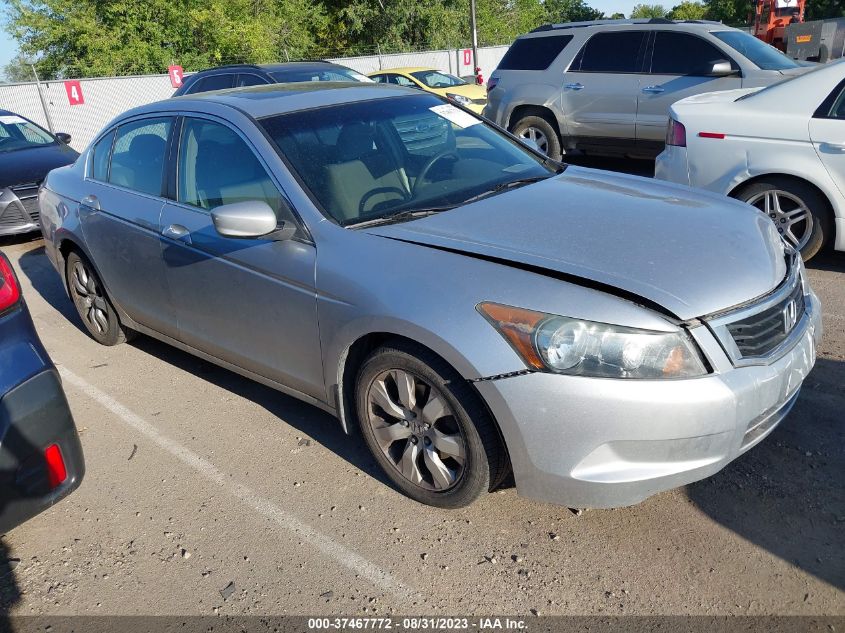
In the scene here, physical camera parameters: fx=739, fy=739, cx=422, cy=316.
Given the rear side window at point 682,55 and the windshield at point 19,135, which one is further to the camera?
the windshield at point 19,135

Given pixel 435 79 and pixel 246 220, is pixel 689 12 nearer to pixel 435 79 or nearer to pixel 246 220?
pixel 435 79

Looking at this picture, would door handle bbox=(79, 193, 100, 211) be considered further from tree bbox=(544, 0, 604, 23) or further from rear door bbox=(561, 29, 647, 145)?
tree bbox=(544, 0, 604, 23)

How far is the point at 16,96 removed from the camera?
749 inches

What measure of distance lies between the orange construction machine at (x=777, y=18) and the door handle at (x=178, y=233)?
66.4ft

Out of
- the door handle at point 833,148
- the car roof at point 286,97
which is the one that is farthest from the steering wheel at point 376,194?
the door handle at point 833,148

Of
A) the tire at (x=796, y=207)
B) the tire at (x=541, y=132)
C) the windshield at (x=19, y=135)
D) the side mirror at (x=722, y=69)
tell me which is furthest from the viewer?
the windshield at (x=19, y=135)

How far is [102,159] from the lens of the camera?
4816 mm

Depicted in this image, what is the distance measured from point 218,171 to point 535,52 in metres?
Result: 6.98

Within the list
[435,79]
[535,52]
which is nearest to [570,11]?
[435,79]

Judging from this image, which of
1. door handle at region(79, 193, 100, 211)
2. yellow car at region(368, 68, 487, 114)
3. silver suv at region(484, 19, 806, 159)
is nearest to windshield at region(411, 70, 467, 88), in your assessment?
yellow car at region(368, 68, 487, 114)

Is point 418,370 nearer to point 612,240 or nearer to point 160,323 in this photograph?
point 612,240

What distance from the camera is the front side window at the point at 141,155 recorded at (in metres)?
4.17

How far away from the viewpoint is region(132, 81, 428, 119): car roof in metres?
3.77

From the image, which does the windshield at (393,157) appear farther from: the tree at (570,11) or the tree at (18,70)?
the tree at (570,11)
